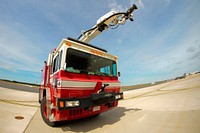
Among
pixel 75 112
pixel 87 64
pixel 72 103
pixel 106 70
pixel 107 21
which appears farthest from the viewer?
pixel 107 21

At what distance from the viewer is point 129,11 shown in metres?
4.86

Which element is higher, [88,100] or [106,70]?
[106,70]

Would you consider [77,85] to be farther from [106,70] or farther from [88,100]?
[106,70]

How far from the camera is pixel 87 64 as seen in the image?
3674 millimetres

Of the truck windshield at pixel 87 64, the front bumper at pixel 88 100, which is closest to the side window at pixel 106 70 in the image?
the truck windshield at pixel 87 64

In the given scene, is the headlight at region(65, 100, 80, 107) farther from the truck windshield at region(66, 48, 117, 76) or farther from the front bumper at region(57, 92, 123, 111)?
the truck windshield at region(66, 48, 117, 76)

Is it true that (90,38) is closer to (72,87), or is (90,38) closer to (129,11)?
(129,11)

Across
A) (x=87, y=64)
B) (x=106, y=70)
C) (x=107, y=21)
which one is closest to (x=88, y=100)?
(x=87, y=64)

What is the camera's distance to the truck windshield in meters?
3.29

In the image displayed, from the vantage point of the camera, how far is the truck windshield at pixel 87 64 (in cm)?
329

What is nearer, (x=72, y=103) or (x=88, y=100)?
(x=72, y=103)

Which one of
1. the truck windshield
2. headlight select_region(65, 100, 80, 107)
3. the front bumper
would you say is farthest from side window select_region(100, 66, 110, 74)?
headlight select_region(65, 100, 80, 107)

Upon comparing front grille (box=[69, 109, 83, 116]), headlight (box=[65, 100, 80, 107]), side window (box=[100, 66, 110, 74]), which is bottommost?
front grille (box=[69, 109, 83, 116])

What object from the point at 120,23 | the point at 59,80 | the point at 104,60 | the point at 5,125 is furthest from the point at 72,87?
the point at 120,23
